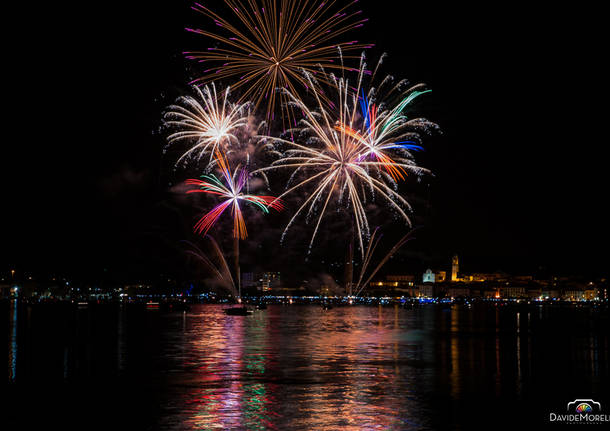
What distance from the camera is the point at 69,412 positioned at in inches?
699

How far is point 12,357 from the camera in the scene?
29953 mm

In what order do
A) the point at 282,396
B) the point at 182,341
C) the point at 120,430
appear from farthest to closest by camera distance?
1. the point at 182,341
2. the point at 282,396
3. the point at 120,430

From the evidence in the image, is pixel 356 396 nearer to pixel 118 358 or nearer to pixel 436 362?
pixel 436 362

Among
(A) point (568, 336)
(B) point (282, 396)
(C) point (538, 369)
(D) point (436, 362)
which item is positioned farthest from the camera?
(A) point (568, 336)

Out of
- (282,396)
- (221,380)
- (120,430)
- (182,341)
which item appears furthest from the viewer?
(182,341)

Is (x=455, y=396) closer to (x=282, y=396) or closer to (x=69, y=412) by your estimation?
(x=282, y=396)

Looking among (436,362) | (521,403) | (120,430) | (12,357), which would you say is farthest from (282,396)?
(12,357)

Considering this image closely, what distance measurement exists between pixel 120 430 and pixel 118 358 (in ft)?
51.3

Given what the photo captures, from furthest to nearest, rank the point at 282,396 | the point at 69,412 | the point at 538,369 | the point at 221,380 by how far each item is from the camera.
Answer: the point at 538,369 < the point at 221,380 < the point at 282,396 < the point at 69,412

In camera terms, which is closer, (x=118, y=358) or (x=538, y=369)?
(x=538, y=369)

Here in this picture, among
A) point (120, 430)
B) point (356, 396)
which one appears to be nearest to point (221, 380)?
A: point (356, 396)

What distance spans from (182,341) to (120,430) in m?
25.0

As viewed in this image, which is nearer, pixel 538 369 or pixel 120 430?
pixel 120 430

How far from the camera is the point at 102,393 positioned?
2070cm
